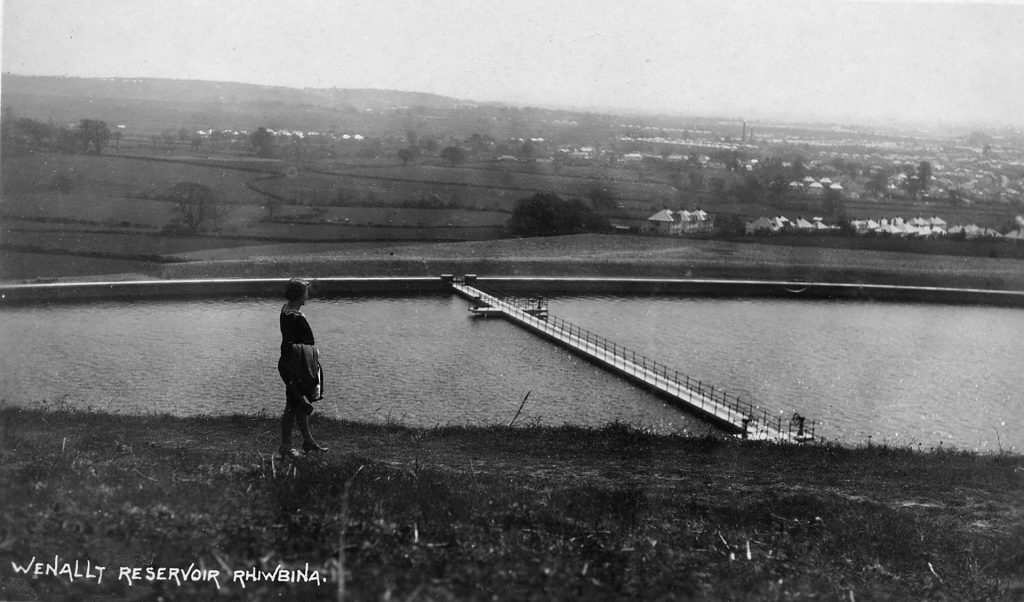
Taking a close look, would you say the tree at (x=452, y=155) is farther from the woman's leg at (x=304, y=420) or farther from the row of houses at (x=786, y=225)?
the woman's leg at (x=304, y=420)

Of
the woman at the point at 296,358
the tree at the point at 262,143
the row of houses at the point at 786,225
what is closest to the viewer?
the woman at the point at 296,358

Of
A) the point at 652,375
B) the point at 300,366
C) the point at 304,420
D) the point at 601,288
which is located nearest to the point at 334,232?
the point at 601,288

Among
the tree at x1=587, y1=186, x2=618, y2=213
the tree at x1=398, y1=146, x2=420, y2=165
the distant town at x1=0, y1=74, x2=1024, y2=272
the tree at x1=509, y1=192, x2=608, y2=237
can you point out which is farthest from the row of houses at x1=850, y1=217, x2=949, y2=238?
the tree at x1=398, y1=146, x2=420, y2=165

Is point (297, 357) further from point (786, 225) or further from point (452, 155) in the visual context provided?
point (452, 155)

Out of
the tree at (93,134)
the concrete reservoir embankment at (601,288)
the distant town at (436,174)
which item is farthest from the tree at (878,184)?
the tree at (93,134)

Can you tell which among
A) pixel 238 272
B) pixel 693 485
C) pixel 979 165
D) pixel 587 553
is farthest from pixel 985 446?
pixel 979 165

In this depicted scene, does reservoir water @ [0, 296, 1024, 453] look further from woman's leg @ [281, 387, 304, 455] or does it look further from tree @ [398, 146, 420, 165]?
tree @ [398, 146, 420, 165]

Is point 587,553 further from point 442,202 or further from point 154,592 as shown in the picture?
point 442,202
